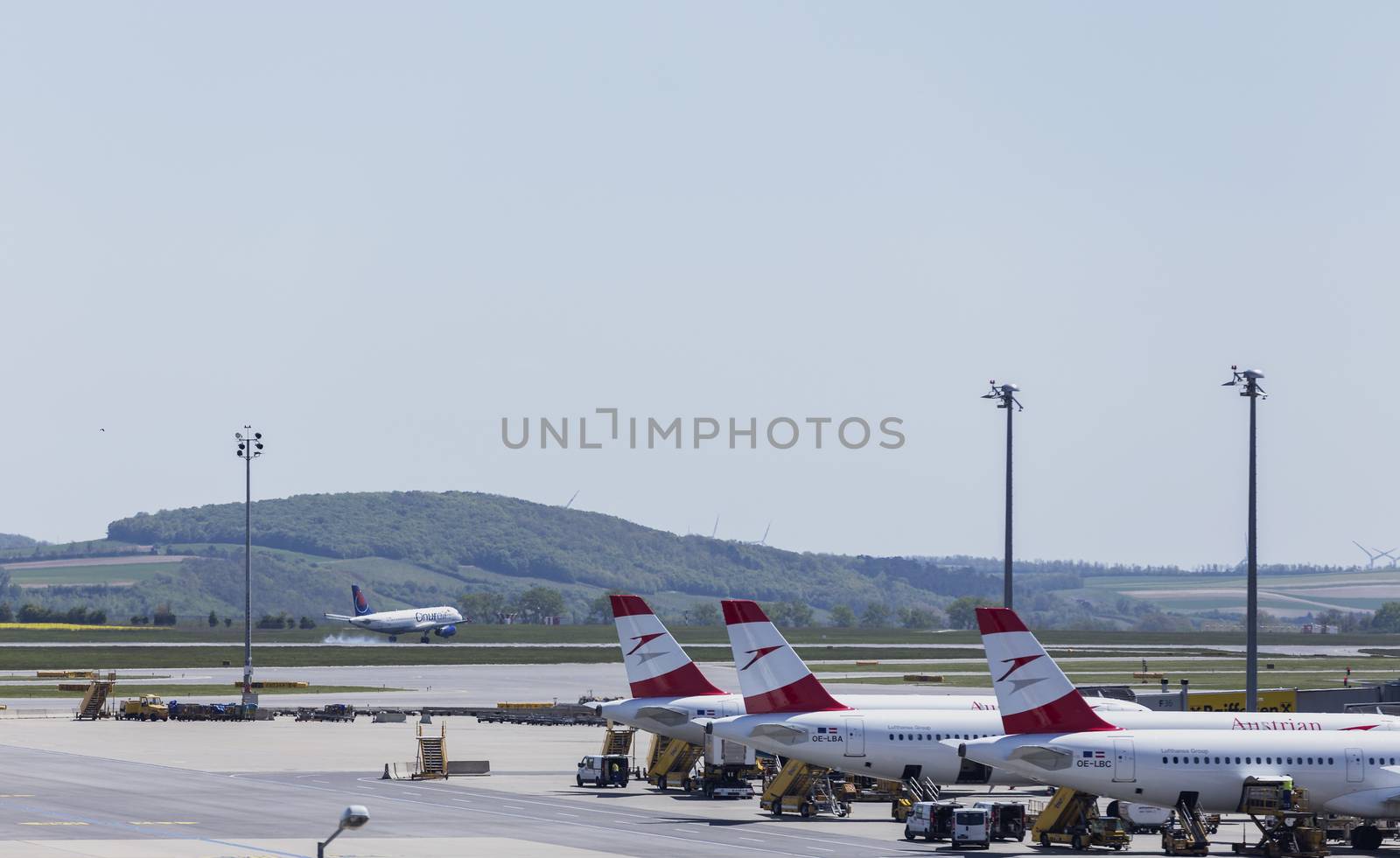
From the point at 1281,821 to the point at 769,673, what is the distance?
1808 centimetres

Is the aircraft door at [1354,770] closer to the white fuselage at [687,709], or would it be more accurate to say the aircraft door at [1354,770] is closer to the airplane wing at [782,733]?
the white fuselage at [687,709]

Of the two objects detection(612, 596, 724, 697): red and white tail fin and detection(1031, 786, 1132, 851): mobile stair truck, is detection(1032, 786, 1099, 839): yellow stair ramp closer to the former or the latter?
detection(1031, 786, 1132, 851): mobile stair truck

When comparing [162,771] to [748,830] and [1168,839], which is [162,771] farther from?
[1168,839]

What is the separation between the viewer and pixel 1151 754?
58.6m

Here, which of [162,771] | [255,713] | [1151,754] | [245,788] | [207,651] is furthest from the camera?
[207,651]

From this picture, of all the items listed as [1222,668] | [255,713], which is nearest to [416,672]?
[255,713]

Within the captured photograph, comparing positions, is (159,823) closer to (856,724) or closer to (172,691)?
(856,724)

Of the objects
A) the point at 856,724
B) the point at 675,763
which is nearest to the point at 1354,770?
the point at 856,724

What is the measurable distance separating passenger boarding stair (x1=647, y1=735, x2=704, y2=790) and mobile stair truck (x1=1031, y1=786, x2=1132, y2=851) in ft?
66.2

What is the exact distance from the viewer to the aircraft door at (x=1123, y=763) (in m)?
58.2

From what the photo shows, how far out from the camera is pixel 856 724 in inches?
2621

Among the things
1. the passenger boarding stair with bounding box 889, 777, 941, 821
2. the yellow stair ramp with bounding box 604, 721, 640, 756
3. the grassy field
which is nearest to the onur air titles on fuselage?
the yellow stair ramp with bounding box 604, 721, 640, 756

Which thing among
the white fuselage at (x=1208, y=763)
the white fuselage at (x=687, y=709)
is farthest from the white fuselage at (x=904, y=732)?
the white fuselage at (x=687, y=709)

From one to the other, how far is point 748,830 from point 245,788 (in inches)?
866
